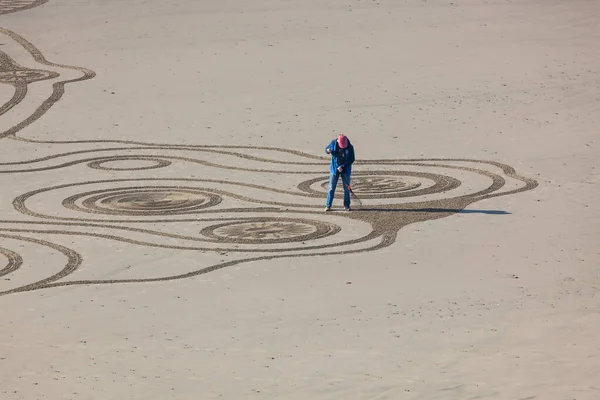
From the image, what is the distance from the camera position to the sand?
15750 millimetres

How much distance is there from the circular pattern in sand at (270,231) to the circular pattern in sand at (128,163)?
219 inches

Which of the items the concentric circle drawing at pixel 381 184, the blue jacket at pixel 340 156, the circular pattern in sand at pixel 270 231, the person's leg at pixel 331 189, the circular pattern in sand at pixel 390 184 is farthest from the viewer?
the concentric circle drawing at pixel 381 184

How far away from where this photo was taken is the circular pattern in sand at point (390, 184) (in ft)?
85.1

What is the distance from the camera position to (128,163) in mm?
29125

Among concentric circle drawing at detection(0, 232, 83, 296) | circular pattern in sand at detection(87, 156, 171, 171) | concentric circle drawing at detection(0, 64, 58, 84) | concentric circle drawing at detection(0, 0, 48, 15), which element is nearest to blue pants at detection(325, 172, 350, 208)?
concentric circle drawing at detection(0, 232, 83, 296)

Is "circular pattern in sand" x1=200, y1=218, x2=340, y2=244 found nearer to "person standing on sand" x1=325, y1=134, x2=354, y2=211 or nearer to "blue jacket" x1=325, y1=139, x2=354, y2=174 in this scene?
"person standing on sand" x1=325, y1=134, x2=354, y2=211

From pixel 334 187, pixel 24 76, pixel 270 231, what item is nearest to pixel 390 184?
pixel 334 187

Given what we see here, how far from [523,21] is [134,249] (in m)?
21.4

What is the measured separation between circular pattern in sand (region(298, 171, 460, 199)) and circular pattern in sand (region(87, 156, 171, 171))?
361cm

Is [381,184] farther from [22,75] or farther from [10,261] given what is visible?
[22,75]

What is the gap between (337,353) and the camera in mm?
16000

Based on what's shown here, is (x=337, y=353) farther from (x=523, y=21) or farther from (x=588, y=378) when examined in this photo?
(x=523, y=21)

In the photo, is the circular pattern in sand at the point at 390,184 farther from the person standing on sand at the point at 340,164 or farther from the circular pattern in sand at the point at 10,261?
the circular pattern in sand at the point at 10,261

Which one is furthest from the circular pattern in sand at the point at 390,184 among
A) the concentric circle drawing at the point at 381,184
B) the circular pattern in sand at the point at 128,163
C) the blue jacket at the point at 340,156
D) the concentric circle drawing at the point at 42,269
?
the concentric circle drawing at the point at 42,269
